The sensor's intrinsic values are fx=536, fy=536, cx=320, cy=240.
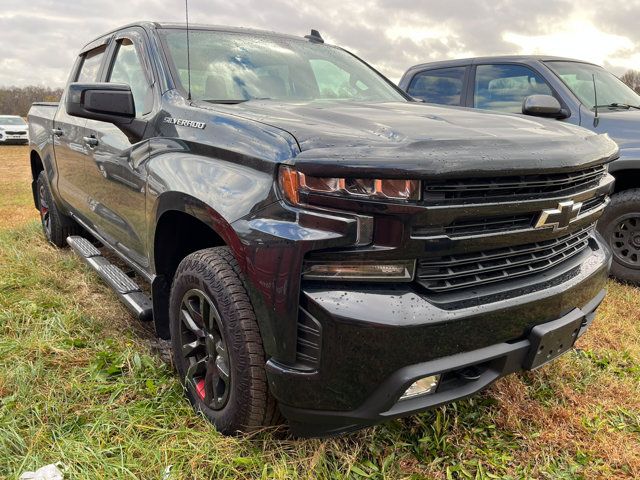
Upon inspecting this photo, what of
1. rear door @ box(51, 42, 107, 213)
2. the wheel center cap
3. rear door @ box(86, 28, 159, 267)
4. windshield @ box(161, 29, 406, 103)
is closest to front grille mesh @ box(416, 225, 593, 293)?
the wheel center cap

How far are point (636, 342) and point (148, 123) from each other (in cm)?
311

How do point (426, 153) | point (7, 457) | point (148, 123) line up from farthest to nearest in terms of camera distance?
point (148, 123) → point (7, 457) → point (426, 153)

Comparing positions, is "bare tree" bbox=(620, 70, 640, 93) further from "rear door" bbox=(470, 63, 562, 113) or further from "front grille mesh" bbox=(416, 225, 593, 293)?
"front grille mesh" bbox=(416, 225, 593, 293)

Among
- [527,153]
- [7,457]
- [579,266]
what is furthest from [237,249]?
[579,266]

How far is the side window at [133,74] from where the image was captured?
9.27 feet

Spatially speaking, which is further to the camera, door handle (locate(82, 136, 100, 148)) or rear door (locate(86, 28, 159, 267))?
door handle (locate(82, 136, 100, 148))

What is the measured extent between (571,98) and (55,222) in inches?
186

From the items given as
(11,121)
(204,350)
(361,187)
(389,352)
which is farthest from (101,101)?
(11,121)

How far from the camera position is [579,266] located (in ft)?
7.51

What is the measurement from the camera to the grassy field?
206cm

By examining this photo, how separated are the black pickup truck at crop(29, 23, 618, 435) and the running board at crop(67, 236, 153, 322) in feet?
0.19

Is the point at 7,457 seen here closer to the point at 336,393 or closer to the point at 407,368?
the point at 336,393

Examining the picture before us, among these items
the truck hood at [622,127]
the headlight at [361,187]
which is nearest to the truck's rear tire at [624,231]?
the truck hood at [622,127]

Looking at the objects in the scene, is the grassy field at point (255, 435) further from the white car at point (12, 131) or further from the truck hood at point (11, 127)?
the truck hood at point (11, 127)
